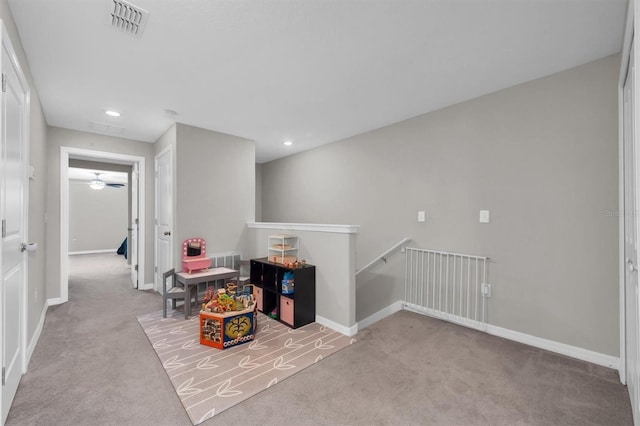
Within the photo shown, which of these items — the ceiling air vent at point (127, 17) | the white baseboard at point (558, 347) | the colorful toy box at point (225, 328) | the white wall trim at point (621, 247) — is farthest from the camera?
the colorful toy box at point (225, 328)

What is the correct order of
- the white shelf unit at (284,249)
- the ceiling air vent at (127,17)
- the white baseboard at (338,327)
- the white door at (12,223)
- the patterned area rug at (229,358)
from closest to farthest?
the white door at (12,223), the ceiling air vent at (127,17), the patterned area rug at (229,358), the white baseboard at (338,327), the white shelf unit at (284,249)

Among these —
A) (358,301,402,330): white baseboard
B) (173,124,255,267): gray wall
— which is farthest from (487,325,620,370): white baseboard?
(173,124,255,267): gray wall

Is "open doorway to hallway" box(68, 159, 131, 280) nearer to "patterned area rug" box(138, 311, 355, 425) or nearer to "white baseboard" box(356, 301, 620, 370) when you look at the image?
"patterned area rug" box(138, 311, 355, 425)

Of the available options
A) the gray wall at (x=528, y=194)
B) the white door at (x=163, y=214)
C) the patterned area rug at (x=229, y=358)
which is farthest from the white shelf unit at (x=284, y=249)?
the white door at (x=163, y=214)

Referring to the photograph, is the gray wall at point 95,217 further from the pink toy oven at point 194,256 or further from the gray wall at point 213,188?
the pink toy oven at point 194,256

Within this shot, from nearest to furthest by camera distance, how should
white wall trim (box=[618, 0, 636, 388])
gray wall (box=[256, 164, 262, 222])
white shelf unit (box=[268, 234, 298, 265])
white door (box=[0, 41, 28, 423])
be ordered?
white door (box=[0, 41, 28, 423]), white wall trim (box=[618, 0, 636, 388]), white shelf unit (box=[268, 234, 298, 265]), gray wall (box=[256, 164, 262, 222])

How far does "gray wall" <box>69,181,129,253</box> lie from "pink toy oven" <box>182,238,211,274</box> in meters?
6.05

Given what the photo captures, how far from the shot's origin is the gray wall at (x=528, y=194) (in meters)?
2.23

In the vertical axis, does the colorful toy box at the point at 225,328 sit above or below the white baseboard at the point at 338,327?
above

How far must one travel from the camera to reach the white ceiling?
1.71 m

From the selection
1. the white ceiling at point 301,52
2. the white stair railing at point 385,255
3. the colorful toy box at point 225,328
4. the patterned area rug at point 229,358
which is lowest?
the patterned area rug at point 229,358

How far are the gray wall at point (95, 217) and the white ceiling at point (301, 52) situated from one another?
21.2ft

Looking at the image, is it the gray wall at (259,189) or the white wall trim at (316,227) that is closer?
the white wall trim at (316,227)

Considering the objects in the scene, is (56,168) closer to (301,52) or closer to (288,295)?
(288,295)
